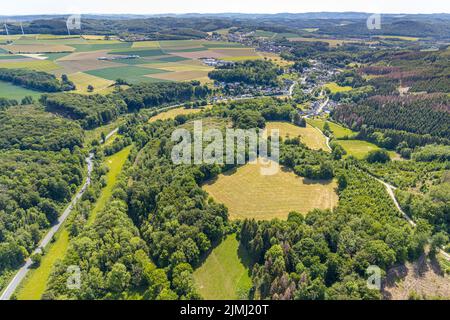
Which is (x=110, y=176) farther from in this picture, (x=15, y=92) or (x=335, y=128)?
(x=15, y=92)

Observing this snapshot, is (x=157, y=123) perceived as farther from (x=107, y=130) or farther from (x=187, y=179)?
(x=187, y=179)

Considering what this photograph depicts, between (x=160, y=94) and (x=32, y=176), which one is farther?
(x=160, y=94)

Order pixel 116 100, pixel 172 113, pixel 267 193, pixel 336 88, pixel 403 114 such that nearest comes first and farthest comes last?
pixel 267 193 → pixel 403 114 → pixel 172 113 → pixel 116 100 → pixel 336 88

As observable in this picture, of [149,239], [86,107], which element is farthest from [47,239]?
[86,107]

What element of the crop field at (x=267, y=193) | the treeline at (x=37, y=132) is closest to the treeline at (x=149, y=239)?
the crop field at (x=267, y=193)

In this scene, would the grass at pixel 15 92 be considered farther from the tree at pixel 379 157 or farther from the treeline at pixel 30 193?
the tree at pixel 379 157

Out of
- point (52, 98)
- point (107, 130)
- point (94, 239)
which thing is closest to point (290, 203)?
point (94, 239)
